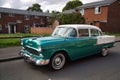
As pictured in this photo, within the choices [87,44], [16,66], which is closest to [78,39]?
[87,44]

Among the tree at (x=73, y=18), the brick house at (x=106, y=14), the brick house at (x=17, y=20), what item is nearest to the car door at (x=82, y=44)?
the brick house at (x=106, y=14)

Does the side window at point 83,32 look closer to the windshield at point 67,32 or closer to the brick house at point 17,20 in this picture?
the windshield at point 67,32

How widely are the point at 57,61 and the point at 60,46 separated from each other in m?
0.65

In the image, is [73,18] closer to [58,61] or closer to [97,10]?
[97,10]

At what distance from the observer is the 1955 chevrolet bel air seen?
199 inches

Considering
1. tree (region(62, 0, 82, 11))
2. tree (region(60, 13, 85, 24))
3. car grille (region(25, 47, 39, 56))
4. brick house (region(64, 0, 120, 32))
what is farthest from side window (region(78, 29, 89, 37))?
tree (region(62, 0, 82, 11))

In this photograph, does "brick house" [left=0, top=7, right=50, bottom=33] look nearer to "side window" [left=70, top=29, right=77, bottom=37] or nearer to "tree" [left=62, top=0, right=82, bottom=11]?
"tree" [left=62, top=0, right=82, bottom=11]

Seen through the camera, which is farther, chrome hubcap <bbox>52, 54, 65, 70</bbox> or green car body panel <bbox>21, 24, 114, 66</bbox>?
chrome hubcap <bbox>52, 54, 65, 70</bbox>

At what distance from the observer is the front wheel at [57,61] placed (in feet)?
17.7

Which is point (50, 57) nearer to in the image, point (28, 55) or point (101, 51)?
point (28, 55)

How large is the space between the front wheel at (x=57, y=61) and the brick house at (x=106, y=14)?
1881 centimetres

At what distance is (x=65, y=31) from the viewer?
633 cm

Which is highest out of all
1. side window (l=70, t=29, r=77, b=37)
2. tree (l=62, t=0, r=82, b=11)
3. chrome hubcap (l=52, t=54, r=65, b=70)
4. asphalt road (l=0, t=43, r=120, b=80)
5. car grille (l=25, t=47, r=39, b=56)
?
tree (l=62, t=0, r=82, b=11)

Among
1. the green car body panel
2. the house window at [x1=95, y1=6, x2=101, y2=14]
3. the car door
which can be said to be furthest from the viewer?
the house window at [x1=95, y1=6, x2=101, y2=14]
